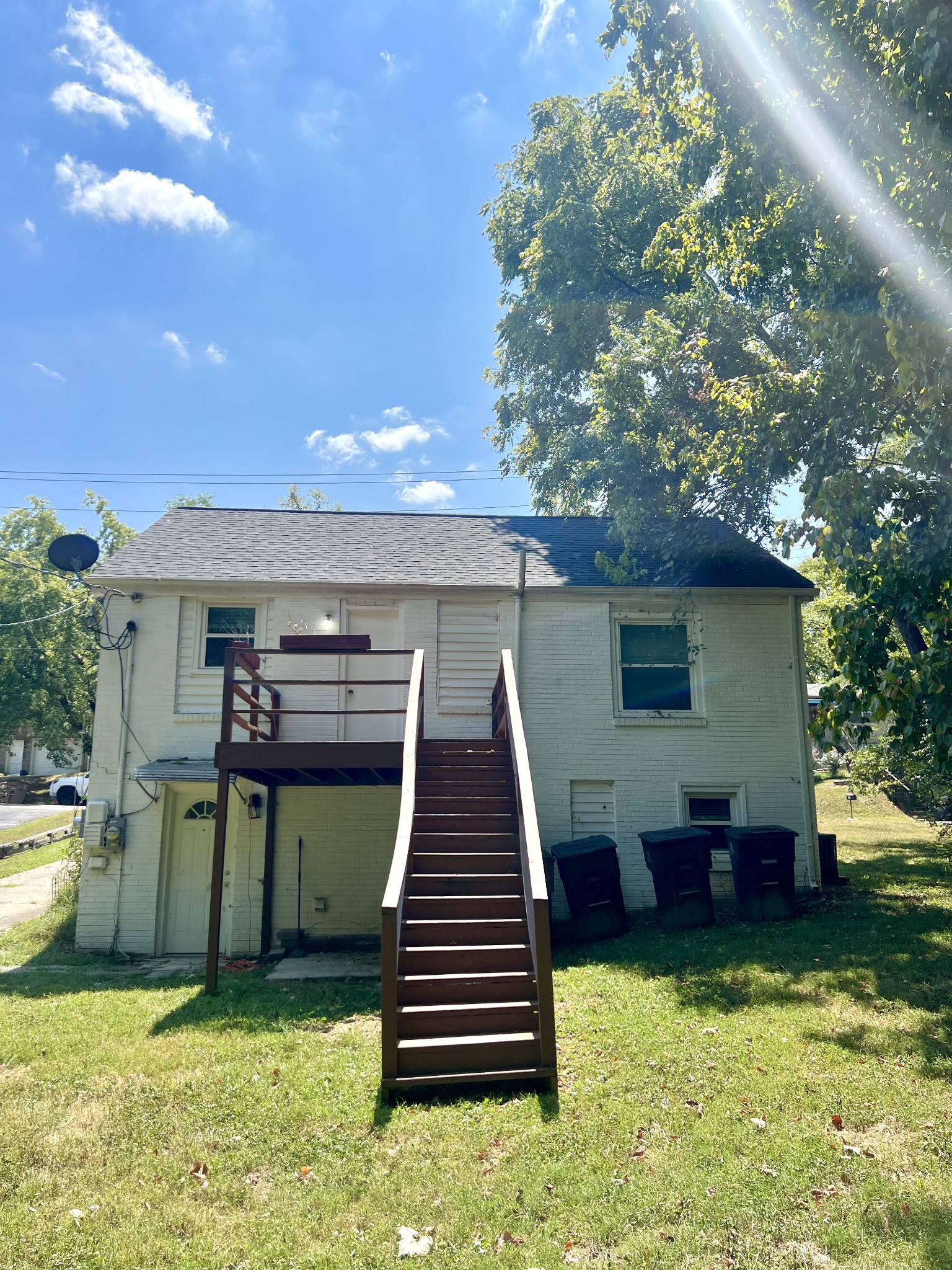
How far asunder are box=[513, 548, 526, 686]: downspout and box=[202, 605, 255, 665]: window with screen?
3.83 meters

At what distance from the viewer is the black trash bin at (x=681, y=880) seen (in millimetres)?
9930

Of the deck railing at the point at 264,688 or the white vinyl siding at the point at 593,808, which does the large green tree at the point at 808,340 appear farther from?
the deck railing at the point at 264,688

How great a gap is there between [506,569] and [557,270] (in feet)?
26.5

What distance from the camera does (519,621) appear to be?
11.8 m

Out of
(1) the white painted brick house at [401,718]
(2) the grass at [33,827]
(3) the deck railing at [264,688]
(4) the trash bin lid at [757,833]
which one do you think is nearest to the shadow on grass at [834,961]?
(4) the trash bin lid at [757,833]

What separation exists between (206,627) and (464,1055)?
789cm

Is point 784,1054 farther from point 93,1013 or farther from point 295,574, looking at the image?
point 295,574

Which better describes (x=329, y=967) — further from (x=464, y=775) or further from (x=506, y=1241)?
(x=506, y=1241)

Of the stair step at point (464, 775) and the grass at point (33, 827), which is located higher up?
the stair step at point (464, 775)

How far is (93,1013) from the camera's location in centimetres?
742

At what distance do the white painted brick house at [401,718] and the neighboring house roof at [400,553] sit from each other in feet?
0.22

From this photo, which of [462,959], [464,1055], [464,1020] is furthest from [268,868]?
[464,1055]

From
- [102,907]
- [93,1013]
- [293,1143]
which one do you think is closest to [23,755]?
[102,907]

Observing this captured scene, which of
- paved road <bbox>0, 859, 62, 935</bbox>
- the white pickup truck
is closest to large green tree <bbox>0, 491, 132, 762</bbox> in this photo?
the white pickup truck
